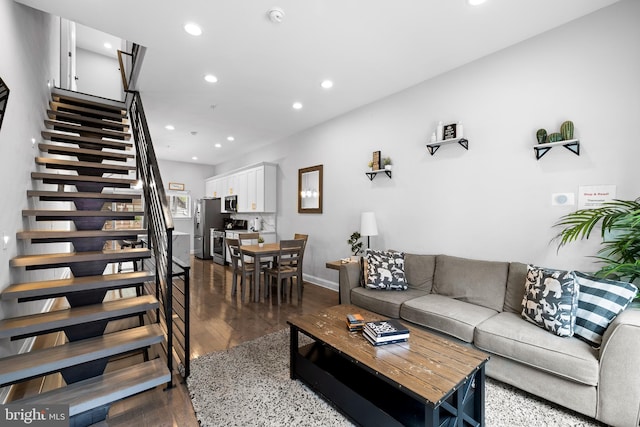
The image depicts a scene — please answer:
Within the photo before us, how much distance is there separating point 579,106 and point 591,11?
2.61 ft

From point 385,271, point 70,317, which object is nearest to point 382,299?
point 385,271

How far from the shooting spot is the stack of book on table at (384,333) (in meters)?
1.85

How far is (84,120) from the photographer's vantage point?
12.4 ft

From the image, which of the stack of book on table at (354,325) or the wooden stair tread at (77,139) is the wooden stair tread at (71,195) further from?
the stack of book on table at (354,325)

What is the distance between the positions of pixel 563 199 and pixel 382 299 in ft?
6.39

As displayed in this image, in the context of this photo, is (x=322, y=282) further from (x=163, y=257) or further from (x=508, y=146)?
(x=508, y=146)

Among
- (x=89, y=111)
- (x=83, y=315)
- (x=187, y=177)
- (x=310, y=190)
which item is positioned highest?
(x=89, y=111)

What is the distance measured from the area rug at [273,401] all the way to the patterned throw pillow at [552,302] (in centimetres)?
55

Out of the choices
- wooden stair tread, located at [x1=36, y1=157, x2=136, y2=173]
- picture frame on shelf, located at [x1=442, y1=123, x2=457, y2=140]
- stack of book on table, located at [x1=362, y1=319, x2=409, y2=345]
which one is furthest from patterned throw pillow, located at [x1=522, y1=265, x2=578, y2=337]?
wooden stair tread, located at [x1=36, y1=157, x2=136, y2=173]

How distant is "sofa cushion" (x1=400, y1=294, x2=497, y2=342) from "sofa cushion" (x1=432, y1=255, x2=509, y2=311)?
99mm

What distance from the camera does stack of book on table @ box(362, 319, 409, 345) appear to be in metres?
1.85

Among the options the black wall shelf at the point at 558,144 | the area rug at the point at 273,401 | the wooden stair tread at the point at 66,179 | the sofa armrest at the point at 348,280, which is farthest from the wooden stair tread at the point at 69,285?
the black wall shelf at the point at 558,144

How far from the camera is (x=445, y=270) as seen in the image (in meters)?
3.05

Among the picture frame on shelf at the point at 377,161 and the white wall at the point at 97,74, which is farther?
the white wall at the point at 97,74
